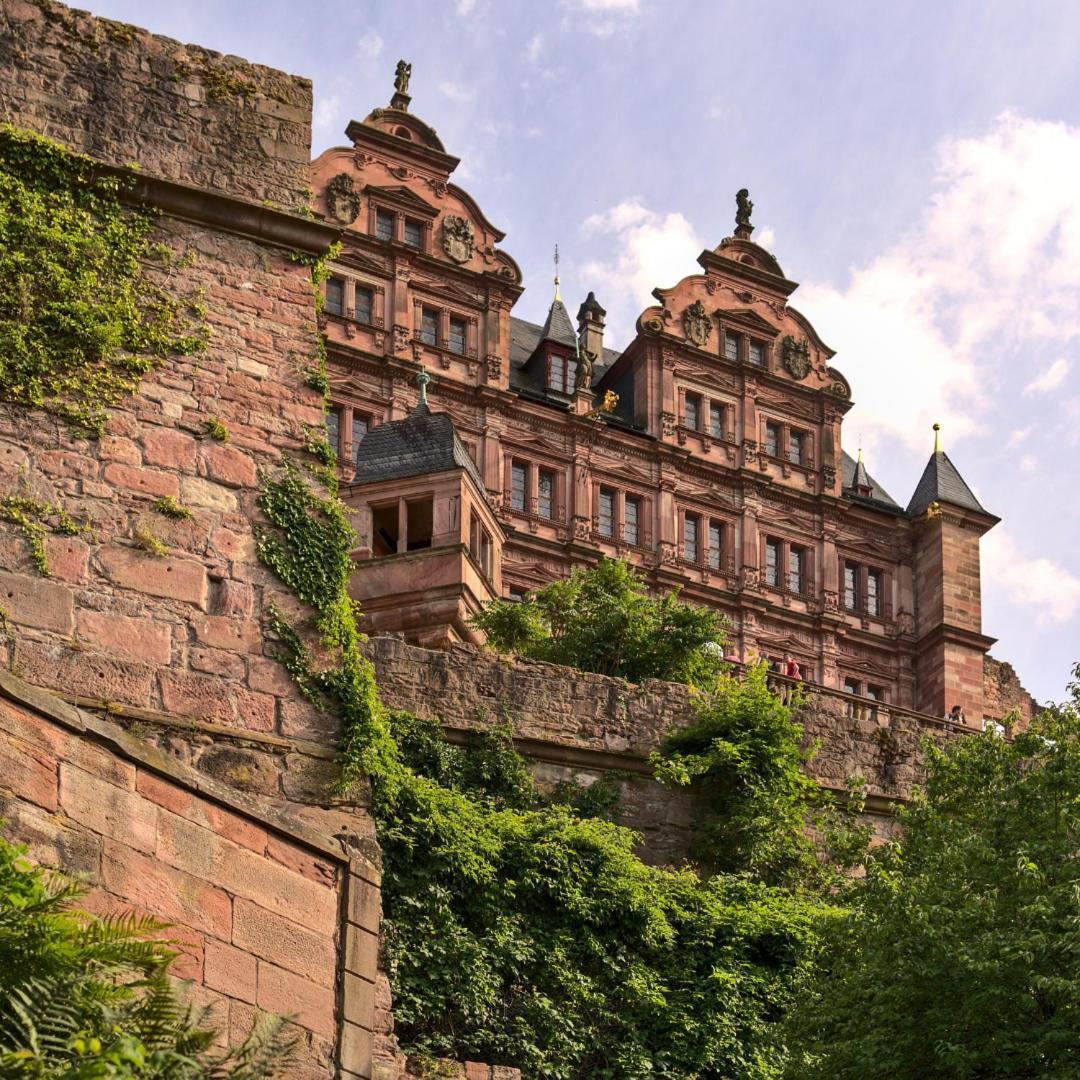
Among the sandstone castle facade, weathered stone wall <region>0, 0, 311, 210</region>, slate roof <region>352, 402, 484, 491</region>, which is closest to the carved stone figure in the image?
the sandstone castle facade

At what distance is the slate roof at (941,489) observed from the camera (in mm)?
54625

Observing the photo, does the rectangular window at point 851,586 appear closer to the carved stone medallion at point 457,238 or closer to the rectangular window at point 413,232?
the carved stone medallion at point 457,238

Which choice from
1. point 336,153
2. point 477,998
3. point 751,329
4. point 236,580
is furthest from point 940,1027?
point 751,329

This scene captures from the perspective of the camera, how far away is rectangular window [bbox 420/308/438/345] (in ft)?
159

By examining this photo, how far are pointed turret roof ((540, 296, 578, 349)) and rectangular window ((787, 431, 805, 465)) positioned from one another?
5.25 meters

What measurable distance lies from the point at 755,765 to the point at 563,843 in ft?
12.8

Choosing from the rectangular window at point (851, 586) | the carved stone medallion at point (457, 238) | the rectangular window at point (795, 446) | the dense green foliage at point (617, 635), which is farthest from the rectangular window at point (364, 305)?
the dense green foliage at point (617, 635)

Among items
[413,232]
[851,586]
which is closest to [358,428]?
[413,232]

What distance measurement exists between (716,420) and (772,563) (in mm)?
3437

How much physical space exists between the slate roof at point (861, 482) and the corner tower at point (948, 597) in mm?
634

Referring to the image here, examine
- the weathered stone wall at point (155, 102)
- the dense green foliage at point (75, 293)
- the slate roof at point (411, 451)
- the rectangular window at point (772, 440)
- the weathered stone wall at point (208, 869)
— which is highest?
the rectangular window at point (772, 440)

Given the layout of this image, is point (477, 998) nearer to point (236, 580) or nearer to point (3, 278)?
point (236, 580)

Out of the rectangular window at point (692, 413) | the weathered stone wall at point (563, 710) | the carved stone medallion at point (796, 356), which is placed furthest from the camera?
the carved stone medallion at point (796, 356)

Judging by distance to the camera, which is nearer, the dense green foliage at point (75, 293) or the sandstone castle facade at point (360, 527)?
the sandstone castle facade at point (360, 527)
